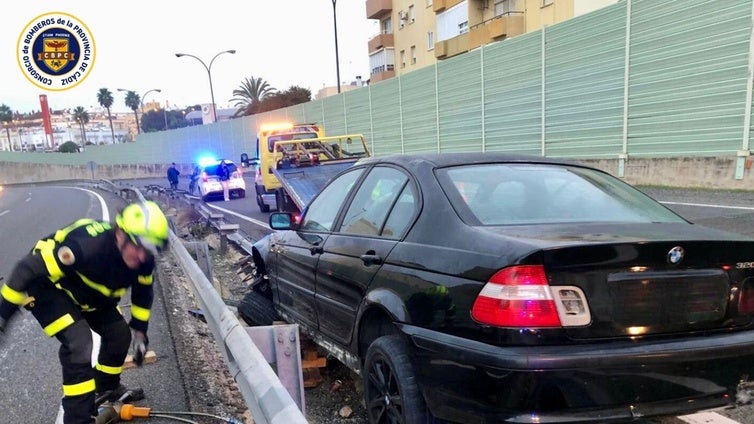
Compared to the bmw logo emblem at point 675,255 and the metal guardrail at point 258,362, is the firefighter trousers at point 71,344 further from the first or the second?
the bmw logo emblem at point 675,255

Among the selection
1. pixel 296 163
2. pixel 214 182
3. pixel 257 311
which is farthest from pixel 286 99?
pixel 257 311

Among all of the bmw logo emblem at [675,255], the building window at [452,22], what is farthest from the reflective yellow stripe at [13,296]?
the building window at [452,22]

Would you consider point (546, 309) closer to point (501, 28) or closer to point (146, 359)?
point (146, 359)

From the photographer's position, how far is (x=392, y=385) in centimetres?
279

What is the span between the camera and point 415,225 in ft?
9.51

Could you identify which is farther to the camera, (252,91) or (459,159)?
(252,91)

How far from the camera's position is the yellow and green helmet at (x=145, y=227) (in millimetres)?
3234

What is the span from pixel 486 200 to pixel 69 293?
8.45 feet

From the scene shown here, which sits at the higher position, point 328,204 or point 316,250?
point 328,204

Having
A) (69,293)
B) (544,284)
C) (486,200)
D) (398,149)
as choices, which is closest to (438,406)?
(544,284)

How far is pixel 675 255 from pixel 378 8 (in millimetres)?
47601

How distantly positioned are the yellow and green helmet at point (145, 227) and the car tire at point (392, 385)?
142 centimetres

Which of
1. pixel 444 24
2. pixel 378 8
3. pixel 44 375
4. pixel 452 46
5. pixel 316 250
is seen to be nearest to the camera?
pixel 316 250

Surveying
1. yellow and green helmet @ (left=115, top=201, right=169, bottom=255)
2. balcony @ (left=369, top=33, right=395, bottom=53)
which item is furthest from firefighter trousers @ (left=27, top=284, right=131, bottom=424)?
balcony @ (left=369, top=33, right=395, bottom=53)
